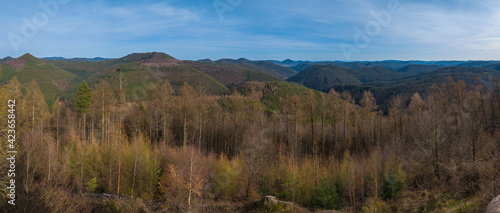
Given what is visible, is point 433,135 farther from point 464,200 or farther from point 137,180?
point 137,180

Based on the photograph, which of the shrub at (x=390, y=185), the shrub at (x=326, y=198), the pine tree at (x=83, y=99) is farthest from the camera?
the pine tree at (x=83, y=99)

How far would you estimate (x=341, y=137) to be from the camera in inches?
2110

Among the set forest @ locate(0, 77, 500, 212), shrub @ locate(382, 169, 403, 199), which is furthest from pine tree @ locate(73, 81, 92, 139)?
shrub @ locate(382, 169, 403, 199)

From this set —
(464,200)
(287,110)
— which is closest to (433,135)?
(464,200)

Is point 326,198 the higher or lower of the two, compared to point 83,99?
lower

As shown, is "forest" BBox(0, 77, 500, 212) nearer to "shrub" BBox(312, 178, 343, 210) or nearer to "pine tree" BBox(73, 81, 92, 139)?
"shrub" BBox(312, 178, 343, 210)

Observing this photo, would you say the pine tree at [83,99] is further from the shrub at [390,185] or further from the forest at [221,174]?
the shrub at [390,185]

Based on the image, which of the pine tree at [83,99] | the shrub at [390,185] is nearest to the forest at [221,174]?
the shrub at [390,185]

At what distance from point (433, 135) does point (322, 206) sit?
15128 mm

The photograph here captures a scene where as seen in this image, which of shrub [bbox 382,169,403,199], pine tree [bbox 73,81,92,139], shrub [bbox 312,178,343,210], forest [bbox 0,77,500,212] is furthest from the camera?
pine tree [bbox 73,81,92,139]

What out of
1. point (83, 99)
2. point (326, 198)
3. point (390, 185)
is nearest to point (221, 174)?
point (326, 198)

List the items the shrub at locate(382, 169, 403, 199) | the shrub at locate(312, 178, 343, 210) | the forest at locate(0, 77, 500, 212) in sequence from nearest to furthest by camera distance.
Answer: the forest at locate(0, 77, 500, 212) < the shrub at locate(312, 178, 343, 210) < the shrub at locate(382, 169, 403, 199)

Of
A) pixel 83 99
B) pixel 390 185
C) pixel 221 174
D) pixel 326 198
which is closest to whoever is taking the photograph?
A: pixel 326 198

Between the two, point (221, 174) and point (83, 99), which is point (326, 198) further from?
point (83, 99)
